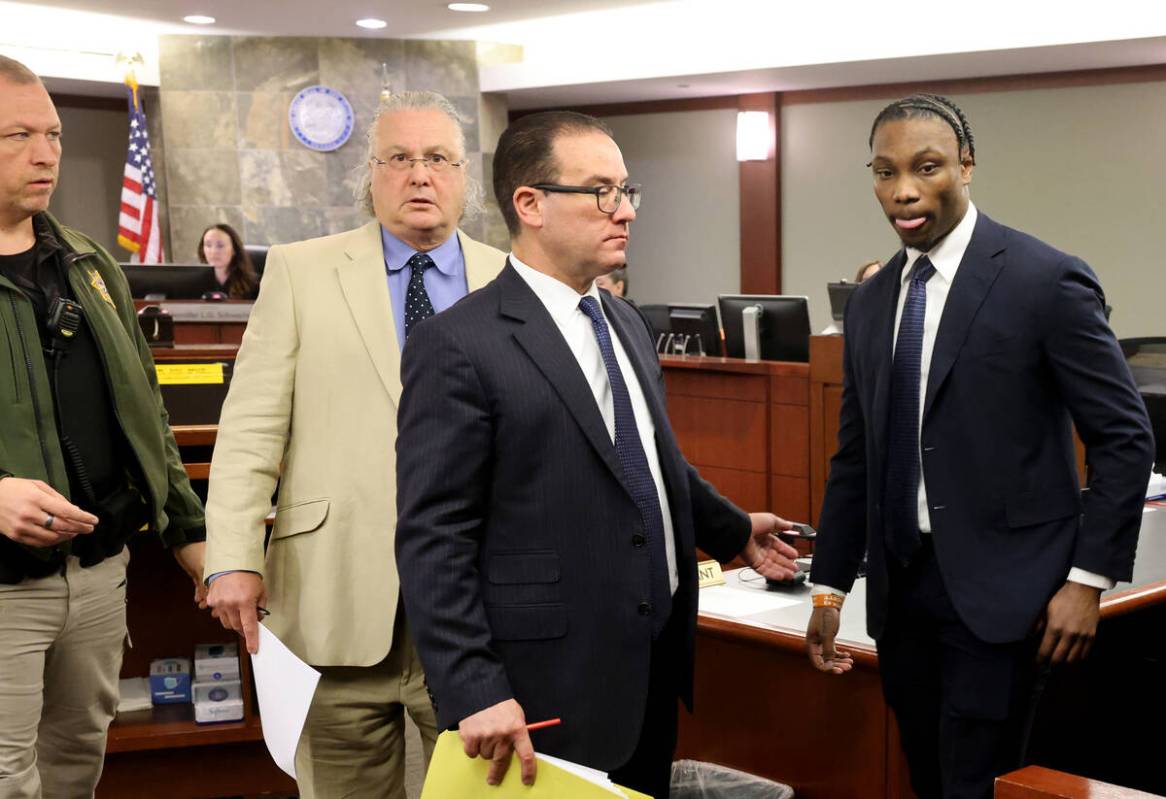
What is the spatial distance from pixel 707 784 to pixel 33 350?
1.50 m

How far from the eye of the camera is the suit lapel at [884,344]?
75.7 inches

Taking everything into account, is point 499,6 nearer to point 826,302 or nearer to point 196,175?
point 196,175

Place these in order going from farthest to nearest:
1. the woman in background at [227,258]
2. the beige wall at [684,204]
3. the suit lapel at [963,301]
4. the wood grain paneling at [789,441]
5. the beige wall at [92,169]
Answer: the beige wall at [92,169], the beige wall at [684,204], the woman in background at [227,258], the wood grain paneling at [789,441], the suit lapel at [963,301]

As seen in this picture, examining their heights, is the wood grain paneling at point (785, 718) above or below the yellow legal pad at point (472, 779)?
below

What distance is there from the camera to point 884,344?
194cm

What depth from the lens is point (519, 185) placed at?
173 centimetres

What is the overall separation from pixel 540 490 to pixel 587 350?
22 cm

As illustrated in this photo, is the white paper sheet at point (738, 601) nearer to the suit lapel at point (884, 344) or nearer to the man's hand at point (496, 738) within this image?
the suit lapel at point (884, 344)

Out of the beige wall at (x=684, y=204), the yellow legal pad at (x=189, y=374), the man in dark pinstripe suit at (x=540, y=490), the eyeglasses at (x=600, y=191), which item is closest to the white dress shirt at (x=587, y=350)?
the man in dark pinstripe suit at (x=540, y=490)

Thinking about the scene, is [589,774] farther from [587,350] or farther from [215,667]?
[215,667]

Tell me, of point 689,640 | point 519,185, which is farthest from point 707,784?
point 519,185

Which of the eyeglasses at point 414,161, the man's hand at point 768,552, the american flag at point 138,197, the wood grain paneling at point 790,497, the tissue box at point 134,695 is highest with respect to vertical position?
the american flag at point 138,197

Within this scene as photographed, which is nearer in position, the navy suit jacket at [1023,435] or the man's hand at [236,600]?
the navy suit jacket at [1023,435]

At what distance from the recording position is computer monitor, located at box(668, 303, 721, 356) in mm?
7031
